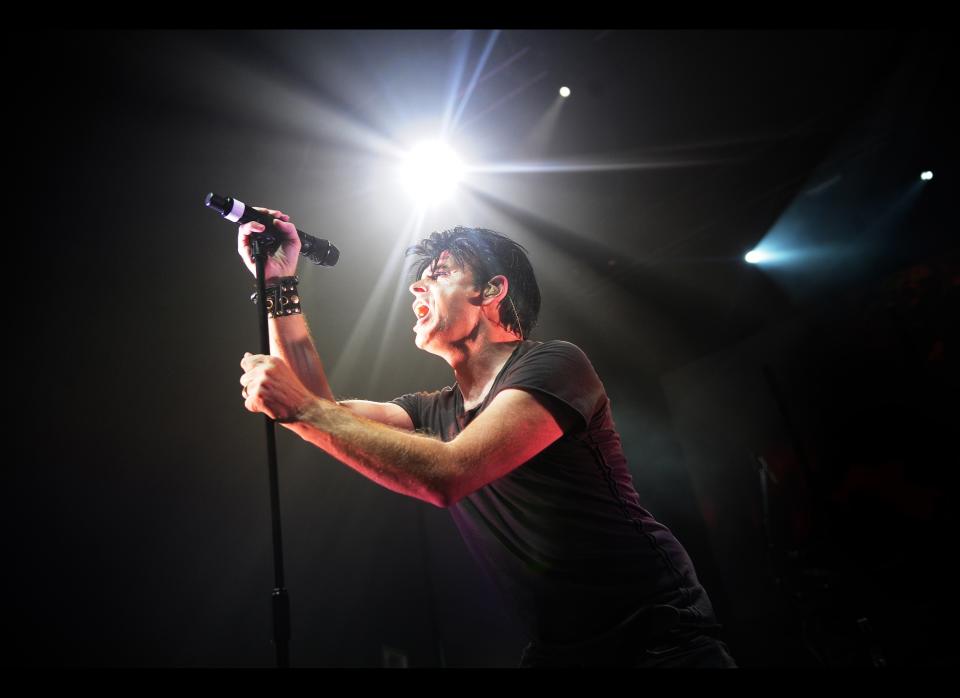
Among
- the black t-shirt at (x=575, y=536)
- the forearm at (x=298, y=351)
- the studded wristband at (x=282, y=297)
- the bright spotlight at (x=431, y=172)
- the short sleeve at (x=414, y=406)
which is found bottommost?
the black t-shirt at (x=575, y=536)

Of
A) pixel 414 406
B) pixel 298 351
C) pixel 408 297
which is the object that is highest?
pixel 408 297

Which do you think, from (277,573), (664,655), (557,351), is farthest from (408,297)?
(664,655)

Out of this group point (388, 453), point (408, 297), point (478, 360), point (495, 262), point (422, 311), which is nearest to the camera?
point (388, 453)

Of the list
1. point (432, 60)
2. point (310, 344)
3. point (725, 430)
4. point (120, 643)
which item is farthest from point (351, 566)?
point (725, 430)

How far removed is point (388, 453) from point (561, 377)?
514 millimetres

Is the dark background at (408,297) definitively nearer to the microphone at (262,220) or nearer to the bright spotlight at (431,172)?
the bright spotlight at (431,172)

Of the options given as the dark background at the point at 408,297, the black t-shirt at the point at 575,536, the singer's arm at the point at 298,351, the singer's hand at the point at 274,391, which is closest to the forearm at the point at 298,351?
the singer's arm at the point at 298,351

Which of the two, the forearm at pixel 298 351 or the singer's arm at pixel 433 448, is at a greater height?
the forearm at pixel 298 351

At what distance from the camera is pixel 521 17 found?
8.82 ft

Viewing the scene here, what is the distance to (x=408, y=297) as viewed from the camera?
12.6 ft

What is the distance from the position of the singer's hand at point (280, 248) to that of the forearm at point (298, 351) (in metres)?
0.16

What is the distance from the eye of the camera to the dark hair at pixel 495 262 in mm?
2225

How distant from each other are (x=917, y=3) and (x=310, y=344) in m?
3.75

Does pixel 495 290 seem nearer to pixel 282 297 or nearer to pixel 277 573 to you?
pixel 282 297
